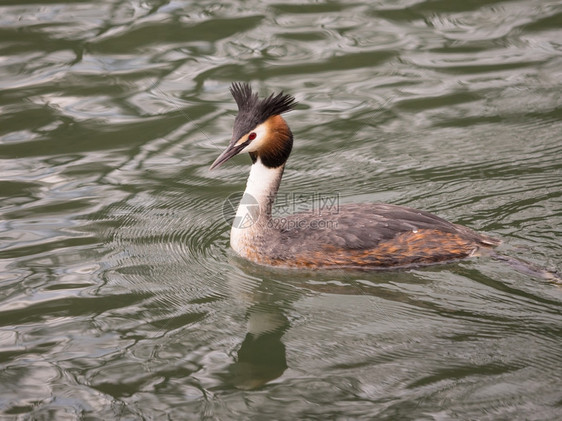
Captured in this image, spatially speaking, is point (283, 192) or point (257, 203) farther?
point (283, 192)

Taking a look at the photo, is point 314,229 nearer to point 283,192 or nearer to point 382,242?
point 382,242

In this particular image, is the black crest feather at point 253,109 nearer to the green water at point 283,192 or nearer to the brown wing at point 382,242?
the brown wing at point 382,242

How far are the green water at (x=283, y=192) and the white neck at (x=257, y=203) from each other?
277mm

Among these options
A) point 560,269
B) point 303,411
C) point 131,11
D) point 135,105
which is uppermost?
point 131,11

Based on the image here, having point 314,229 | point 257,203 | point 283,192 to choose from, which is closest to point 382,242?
point 314,229

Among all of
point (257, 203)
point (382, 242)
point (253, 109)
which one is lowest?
point (382, 242)

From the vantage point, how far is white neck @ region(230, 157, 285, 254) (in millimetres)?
7348

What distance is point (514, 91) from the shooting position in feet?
32.5

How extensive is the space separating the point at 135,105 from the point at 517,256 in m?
5.10

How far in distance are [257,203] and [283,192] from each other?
3.37ft

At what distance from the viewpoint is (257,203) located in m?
7.40

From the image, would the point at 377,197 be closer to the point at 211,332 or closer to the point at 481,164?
the point at 481,164

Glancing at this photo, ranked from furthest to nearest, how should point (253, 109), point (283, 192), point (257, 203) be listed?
point (283, 192) → point (257, 203) → point (253, 109)

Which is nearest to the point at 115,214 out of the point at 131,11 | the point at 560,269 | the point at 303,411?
the point at 303,411
